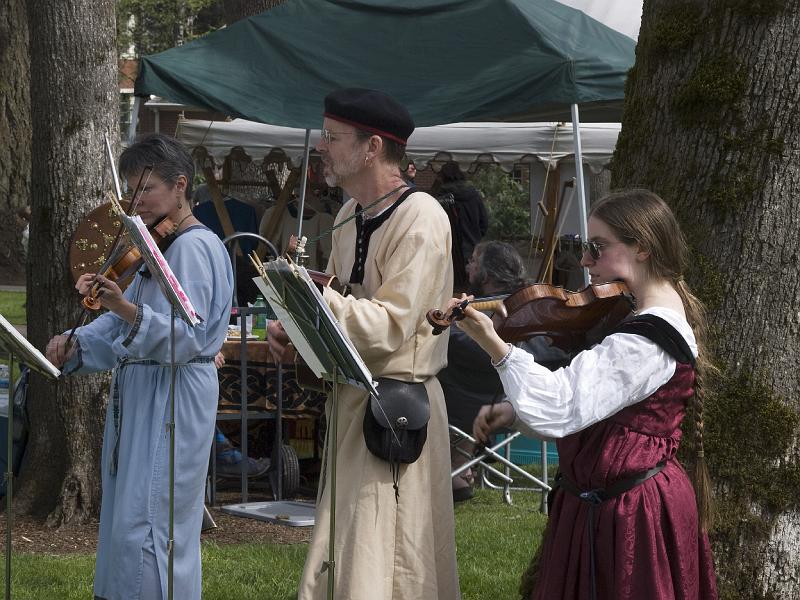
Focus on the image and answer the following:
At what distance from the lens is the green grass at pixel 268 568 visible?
5516 mm

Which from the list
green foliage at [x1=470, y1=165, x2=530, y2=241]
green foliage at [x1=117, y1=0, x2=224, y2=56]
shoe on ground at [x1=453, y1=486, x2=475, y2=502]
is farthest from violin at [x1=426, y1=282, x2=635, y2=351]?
green foliage at [x1=117, y1=0, x2=224, y2=56]

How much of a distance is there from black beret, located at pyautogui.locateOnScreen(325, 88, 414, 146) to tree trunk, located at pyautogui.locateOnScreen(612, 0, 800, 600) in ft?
3.39

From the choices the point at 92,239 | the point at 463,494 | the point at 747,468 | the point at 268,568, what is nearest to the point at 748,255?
the point at 747,468

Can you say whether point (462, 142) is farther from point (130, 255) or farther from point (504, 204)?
point (504, 204)

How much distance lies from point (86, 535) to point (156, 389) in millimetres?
2826

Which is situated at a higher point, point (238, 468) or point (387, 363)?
point (387, 363)

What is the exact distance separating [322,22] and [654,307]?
18.3ft

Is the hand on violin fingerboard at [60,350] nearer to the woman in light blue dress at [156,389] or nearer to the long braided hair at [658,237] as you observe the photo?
the woman in light blue dress at [156,389]

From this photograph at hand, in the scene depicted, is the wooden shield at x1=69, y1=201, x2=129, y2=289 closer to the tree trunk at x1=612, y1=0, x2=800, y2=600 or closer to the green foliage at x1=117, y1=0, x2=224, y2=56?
the tree trunk at x1=612, y1=0, x2=800, y2=600

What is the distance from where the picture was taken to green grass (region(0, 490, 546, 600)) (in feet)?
18.1

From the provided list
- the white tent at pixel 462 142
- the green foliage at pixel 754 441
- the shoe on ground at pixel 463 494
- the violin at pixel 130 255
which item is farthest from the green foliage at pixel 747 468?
the white tent at pixel 462 142

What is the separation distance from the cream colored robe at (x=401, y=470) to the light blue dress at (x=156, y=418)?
0.56 metres

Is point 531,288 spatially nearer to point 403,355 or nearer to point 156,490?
point 403,355

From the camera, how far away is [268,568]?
589 centimetres
